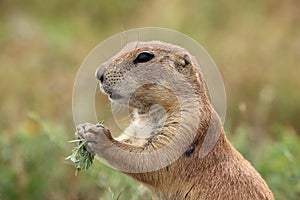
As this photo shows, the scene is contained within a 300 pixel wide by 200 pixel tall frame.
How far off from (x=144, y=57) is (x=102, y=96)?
4.24m

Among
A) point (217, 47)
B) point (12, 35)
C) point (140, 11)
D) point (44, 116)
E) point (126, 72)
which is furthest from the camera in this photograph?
point (140, 11)

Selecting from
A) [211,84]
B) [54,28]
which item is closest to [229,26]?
[54,28]

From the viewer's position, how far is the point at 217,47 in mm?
11039

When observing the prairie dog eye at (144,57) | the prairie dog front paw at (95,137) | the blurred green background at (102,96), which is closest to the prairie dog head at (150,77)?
the prairie dog eye at (144,57)

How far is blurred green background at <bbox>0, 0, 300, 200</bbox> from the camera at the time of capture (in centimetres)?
644

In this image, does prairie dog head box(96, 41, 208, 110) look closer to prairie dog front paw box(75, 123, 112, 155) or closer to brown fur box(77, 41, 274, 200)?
brown fur box(77, 41, 274, 200)

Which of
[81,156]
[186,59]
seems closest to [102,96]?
[186,59]

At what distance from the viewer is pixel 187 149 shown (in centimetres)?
455

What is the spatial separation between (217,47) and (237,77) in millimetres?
859

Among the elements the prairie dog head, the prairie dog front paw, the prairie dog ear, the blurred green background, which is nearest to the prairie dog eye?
the prairie dog head

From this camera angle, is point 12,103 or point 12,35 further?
point 12,35

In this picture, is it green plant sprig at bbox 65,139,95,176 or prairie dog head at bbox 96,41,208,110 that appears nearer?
green plant sprig at bbox 65,139,95,176

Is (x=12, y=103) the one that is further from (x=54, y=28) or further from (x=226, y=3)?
(x=226, y=3)

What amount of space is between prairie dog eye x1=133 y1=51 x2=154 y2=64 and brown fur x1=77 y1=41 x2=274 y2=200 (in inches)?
1.0
